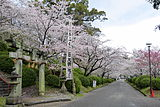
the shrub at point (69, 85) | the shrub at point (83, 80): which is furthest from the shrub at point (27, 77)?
the shrub at point (83, 80)

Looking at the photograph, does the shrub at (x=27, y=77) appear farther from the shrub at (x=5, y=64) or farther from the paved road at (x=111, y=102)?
the paved road at (x=111, y=102)

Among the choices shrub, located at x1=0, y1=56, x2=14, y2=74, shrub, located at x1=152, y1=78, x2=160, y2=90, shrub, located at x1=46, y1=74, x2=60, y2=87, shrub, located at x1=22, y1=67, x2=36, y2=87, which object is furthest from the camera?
shrub, located at x1=152, y1=78, x2=160, y2=90

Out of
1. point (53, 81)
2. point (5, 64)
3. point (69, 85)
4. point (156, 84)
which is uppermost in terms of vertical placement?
point (5, 64)

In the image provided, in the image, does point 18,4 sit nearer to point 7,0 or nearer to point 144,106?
point 7,0

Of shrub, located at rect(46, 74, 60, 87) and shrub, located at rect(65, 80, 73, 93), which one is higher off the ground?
shrub, located at rect(46, 74, 60, 87)

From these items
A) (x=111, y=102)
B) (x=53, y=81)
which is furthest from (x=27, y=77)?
(x=111, y=102)

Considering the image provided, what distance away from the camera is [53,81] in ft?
52.6

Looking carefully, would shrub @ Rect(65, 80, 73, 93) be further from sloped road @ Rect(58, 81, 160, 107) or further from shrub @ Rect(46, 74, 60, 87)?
sloped road @ Rect(58, 81, 160, 107)

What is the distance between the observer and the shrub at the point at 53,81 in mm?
15972

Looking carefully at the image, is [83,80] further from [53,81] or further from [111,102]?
[111,102]

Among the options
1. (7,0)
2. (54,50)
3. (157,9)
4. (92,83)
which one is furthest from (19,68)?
(92,83)

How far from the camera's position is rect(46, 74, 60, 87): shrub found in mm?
15972

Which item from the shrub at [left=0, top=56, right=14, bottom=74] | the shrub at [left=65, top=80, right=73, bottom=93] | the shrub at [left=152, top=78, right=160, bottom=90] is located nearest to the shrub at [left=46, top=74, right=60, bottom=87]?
the shrub at [left=65, top=80, right=73, bottom=93]

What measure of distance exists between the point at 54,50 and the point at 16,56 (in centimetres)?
525
